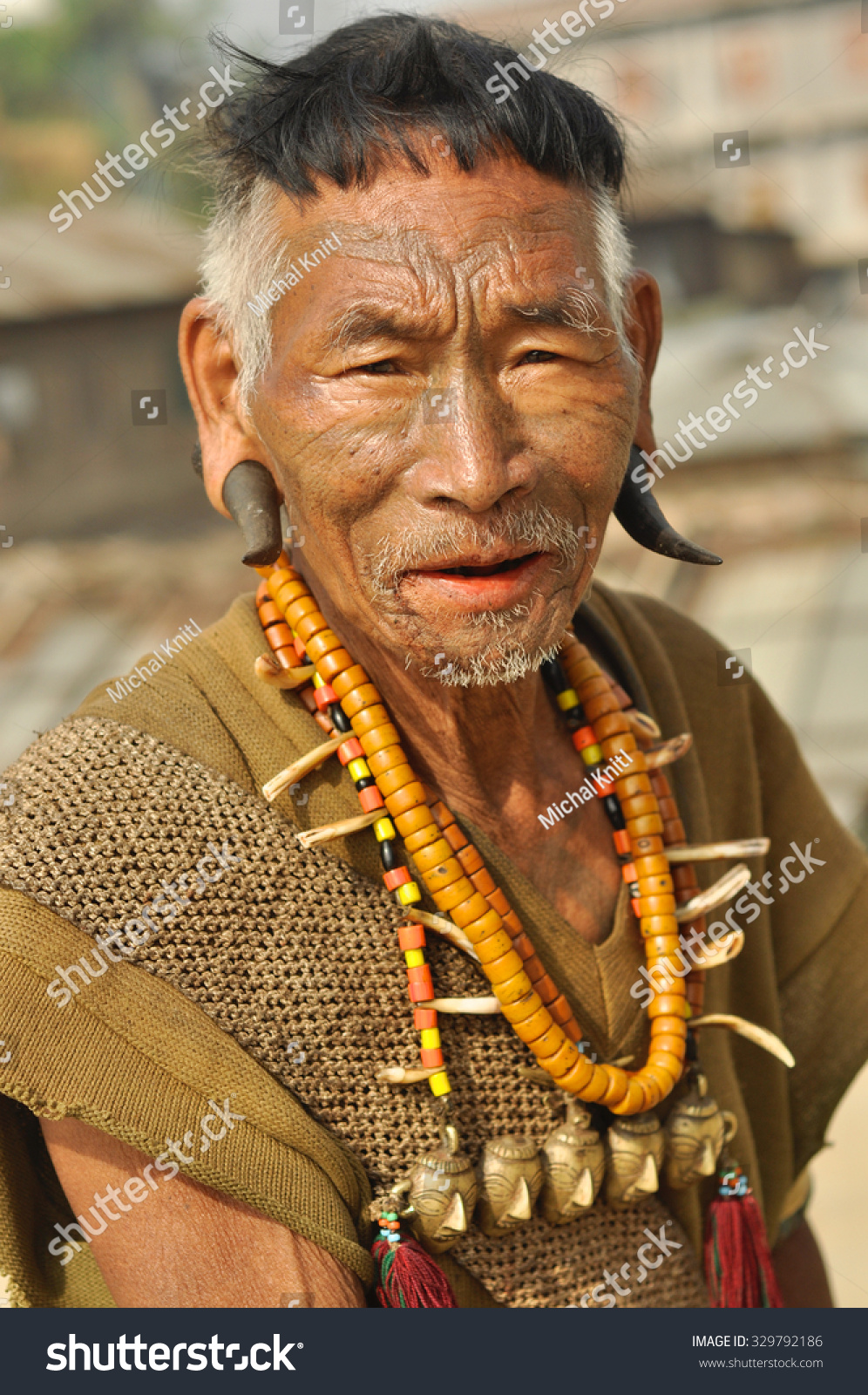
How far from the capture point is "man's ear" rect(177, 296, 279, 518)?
5.57 ft

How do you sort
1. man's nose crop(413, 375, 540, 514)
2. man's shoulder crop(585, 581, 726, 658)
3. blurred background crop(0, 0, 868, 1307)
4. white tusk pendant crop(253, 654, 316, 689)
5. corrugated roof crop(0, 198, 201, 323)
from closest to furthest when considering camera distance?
man's nose crop(413, 375, 540, 514)
white tusk pendant crop(253, 654, 316, 689)
man's shoulder crop(585, 581, 726, 658)
blurred background crop(0, 0, 868, 1307)
corrugated roof crop(0, 198, 201, 323)

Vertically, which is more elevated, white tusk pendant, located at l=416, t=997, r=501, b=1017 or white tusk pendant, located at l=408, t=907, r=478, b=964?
white tusk pendant, located at l=408, t=907, r=478, b=964

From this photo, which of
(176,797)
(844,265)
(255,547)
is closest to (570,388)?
(255,547)

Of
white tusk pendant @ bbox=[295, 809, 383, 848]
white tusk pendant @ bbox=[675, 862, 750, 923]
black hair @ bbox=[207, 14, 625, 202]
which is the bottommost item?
white tusk pendant @ bbox=[675, 862, 750, 923]

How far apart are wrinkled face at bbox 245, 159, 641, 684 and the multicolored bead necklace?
0.46 ft

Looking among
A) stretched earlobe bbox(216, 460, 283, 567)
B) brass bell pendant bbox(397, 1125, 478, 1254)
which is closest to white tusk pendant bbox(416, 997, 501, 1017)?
brass bell pendant bbox(397, 1125, 478, 1254)

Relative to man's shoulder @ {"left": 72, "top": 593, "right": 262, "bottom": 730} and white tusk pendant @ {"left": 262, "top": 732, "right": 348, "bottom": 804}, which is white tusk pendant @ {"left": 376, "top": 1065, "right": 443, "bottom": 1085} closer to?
white tusk pendant @ {"left": 262, "top": 732, "right": 348, "bottom": 804}

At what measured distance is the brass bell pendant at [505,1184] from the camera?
1.61 meters

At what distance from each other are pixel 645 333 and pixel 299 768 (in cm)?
80

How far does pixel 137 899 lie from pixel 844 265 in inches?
495

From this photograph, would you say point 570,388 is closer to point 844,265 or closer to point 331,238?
point 331,238

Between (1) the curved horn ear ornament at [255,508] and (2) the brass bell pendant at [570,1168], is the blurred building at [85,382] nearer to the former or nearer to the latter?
(1) the curved horn ear ornament at [255,508]

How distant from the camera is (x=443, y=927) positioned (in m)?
1.63

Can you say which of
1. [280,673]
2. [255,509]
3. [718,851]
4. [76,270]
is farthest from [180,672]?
[76,270]
